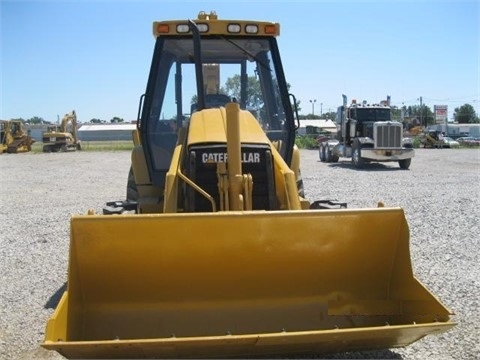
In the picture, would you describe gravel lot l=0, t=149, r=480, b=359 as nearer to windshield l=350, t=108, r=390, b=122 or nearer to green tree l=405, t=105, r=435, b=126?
windshield l=350, t=108, r=390, b=122

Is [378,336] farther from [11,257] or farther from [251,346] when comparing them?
[11,257]

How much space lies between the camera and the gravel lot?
14.6ft

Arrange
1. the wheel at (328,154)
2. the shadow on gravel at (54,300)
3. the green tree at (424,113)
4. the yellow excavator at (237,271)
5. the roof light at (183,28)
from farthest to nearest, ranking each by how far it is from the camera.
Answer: the green tree at (424,113), the wheel at (328,154), the roof light at (183,28), the shadow on gravel at (54,300), the yellow excavator at (237,271)

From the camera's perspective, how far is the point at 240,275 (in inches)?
157

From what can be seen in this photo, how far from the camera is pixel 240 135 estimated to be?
4660 mm

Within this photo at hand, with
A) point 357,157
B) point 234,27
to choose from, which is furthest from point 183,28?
point 357,157

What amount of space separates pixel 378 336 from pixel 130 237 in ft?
5.64

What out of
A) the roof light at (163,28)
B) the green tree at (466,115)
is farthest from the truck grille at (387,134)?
the green tree at (466,115)

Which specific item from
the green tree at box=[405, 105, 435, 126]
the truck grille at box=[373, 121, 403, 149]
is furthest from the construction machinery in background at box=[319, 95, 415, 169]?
the green tree at box=[405, 105, 435, 126]

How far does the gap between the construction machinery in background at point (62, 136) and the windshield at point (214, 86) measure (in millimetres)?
34241

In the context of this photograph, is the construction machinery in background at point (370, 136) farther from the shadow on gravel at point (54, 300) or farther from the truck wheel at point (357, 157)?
the shadow on gravel at point (54, 300)

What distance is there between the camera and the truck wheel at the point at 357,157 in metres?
21.4

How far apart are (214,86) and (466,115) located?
311ft

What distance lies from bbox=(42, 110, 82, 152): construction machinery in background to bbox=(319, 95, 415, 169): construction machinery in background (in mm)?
21165
